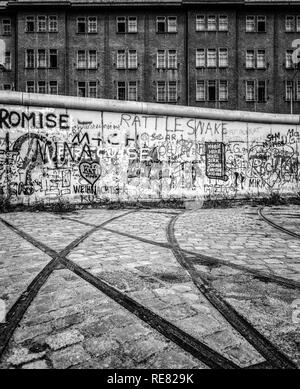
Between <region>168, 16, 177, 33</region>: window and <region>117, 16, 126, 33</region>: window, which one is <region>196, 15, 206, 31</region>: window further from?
<region>117, 16, 126, 33</region>: window

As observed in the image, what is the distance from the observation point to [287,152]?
12.9 meters

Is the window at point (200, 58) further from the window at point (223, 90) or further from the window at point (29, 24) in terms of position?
the window at point (29, 24)

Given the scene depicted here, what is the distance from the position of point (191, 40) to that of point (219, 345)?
35266 mm

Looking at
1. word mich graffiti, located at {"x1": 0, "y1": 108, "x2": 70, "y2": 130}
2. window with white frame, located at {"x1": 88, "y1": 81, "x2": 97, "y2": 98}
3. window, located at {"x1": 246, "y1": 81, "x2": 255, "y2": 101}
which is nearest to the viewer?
word mich graffiti, located at {"x1": 0, "y1": 108, "x2": 70, "y2": 130}

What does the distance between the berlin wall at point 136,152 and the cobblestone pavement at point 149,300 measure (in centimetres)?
443

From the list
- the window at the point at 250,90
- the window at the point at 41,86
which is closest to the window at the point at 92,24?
the window at the point at 41,86

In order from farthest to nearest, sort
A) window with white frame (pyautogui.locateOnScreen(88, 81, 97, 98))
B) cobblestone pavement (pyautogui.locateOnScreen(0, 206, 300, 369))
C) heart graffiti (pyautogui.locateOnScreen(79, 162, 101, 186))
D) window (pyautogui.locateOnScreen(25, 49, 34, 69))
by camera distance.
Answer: window with white frame (pyautogui.locateOnScreen(88, 81, 97, 98)) → window (pyautogui.locateOnScreen(25, 49, 34, 69)) → heart graffiti (pyautogui.locateOnScreen(79, 162, 101, 186)) → cobblestone pavement (pyautogui.locateOnScreen(0, 206, 300, 369))

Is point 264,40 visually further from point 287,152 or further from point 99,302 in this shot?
point 99,302

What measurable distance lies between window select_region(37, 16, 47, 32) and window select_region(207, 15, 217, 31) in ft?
55.4

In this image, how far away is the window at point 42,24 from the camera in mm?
32688

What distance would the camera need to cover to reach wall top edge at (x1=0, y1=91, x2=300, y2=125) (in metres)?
9.55

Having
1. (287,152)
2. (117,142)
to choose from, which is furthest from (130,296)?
(287,152)

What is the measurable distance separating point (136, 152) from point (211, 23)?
28373mm

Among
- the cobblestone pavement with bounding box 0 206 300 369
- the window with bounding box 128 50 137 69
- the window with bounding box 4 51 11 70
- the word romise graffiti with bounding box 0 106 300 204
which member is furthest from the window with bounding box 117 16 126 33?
the cobblestone pavement with bounding box 0 206 300 369
